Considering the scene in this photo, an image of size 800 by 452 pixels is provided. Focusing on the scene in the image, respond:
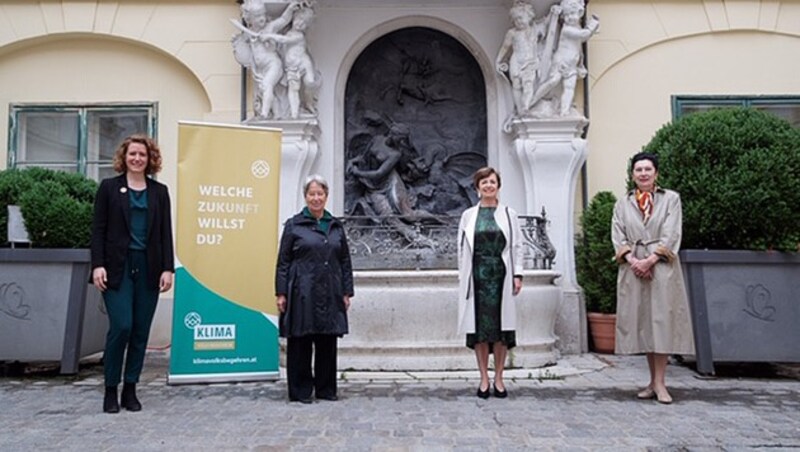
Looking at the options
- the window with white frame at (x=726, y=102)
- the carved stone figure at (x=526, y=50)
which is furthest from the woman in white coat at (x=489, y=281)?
the window with white frame at (x=726, y=102)

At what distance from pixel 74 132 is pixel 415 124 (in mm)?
4539

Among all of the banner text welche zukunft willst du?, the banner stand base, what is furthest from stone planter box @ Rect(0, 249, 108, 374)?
the banner text welche zukunft willst du?

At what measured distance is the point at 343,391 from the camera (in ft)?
18.1

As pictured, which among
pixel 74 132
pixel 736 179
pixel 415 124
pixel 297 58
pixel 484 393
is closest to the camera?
pixel 484 393

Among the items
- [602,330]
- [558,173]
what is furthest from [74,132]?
[602,330]

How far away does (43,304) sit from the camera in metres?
6.12

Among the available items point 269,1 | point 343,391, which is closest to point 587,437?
point 343,391

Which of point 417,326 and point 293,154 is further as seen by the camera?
point 293,154

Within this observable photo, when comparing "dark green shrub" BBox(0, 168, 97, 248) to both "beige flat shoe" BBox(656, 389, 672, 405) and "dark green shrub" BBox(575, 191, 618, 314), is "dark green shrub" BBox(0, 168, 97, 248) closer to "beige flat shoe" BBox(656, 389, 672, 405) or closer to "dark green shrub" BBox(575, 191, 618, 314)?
"beige flat shoe" BBox(656, 389, 672, 405)

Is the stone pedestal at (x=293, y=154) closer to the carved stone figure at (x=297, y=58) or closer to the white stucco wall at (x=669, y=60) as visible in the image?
the carved stone figure at (x=297, y=58)

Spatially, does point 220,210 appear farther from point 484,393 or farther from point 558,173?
point 558,173

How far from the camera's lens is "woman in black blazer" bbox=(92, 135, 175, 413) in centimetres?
479

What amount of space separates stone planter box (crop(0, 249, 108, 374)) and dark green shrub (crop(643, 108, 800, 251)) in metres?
5.60

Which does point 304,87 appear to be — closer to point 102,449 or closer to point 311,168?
point 311,168
